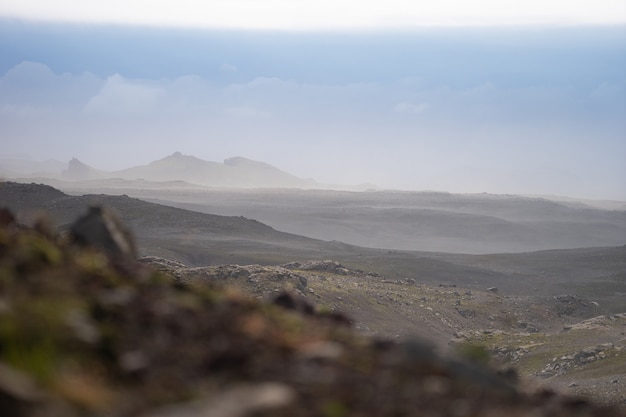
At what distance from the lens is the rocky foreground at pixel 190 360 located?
25.5ft

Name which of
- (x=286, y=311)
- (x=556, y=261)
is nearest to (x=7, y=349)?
(x=286, y=311)

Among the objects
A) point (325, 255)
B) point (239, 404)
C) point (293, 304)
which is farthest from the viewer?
point (325, 255)

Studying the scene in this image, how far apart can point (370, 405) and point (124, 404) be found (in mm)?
2343

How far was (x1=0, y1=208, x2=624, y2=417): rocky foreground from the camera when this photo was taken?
25.5 feet

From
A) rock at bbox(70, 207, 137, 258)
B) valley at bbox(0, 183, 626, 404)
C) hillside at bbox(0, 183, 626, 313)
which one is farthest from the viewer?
hillside at bbox(0, 183, 626, 313)

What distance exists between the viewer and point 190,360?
9.13 meters

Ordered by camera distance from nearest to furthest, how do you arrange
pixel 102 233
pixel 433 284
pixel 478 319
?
pixel 102 233, pixel 478 319, pixel 433 284

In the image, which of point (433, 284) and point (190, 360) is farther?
point (433, 284)

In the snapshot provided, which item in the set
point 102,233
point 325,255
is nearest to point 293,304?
point 102,233

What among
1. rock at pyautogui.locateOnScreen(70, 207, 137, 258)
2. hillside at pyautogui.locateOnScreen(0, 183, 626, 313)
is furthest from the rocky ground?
rock at pyautogui.locateOnScreen(70, 207, 137, 258)

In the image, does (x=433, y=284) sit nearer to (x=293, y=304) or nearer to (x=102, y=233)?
(x=102, y=233)

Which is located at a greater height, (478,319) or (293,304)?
(293,304)

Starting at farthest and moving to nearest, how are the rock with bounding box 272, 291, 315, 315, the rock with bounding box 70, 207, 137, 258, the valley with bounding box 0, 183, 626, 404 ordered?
the valley with bounding box 0, 183, 626, 404
the rock with bounding box 70, 207, 137, 258
the rock with bounding box 272, 291, 315, 315

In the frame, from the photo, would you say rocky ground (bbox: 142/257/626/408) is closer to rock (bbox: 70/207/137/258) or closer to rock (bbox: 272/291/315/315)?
rock (bbox: 272/291/315/315)
